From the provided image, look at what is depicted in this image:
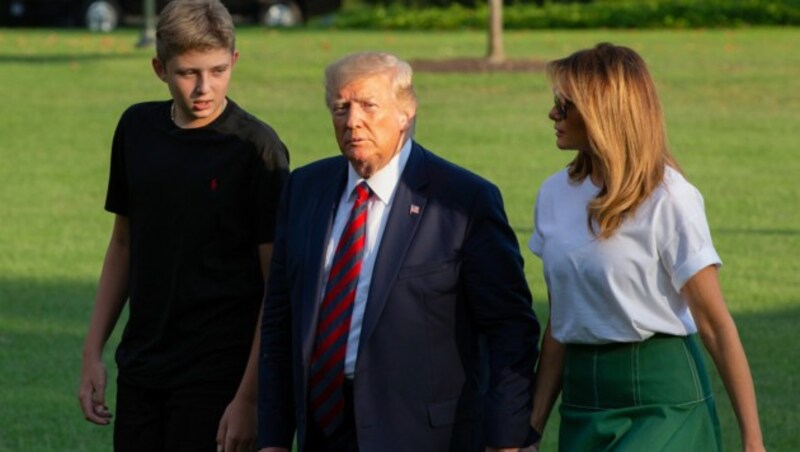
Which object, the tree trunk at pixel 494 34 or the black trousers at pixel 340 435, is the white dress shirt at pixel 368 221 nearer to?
the black trousers at pixel 340 435

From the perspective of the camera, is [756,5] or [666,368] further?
[756,5]

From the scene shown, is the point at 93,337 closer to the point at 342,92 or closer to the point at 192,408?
the point at 192,408

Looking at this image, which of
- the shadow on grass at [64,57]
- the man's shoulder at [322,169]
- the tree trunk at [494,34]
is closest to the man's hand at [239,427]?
the man's shoulder at [322,169]

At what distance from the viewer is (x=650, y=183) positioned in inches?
172

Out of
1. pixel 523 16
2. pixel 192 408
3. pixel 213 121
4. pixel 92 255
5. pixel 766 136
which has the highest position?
pixel 213 121

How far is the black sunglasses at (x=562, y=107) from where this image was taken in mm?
4434

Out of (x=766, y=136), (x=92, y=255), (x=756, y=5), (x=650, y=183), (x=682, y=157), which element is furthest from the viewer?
(x=756, y=5)

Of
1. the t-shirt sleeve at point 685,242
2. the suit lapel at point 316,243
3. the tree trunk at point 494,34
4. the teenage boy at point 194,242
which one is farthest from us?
the tree trunk at point 494,34

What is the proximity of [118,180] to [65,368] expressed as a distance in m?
4.56

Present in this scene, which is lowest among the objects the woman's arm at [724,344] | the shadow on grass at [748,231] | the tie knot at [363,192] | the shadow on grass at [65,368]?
the shadow on grass at [748,231]

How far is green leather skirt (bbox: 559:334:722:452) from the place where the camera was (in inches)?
175

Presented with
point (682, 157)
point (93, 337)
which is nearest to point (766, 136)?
point (682, 157)

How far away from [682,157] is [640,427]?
14.4 m

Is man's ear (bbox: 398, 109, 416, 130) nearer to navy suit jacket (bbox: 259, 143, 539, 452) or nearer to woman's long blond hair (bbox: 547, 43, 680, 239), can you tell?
navy suit jacket (bbox: 259, 143, 539, 452)
